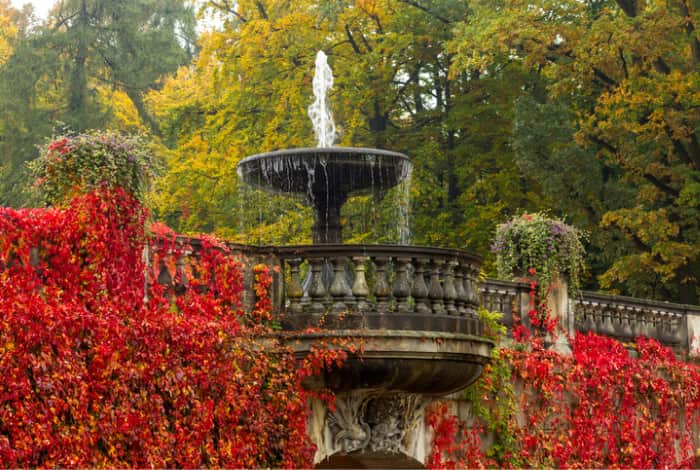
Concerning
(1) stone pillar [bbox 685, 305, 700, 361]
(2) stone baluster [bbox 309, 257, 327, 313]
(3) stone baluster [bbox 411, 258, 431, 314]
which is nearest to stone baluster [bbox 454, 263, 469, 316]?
(3) stone baluster [bbox 411, 258, 431, 314]

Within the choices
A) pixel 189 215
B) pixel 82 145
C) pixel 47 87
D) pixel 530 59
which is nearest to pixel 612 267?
pixel 530 59

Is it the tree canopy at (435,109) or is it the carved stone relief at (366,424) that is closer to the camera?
the carved stone relief at (366,424)

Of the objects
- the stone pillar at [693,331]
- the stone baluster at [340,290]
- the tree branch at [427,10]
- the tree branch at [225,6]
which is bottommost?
the stone pillar at [693,331]

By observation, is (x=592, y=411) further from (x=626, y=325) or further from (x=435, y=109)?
(x=435, y=109)

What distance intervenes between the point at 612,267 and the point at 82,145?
14.7m

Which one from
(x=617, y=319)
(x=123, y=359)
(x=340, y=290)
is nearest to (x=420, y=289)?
(x=340, y=290)

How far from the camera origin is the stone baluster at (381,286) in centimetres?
1137

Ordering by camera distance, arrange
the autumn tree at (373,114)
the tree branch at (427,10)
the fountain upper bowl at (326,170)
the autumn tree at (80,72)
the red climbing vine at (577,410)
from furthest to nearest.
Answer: the autumn tree at (80,72)
the tree branch at (427,10)
the autumn tree at (373,114)
the red climbing vine at (577,410)
the fountain upper bowl at (326,170)

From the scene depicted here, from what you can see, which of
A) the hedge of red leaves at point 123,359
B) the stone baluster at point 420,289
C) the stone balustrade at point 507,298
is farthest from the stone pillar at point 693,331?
the hedge of red leaves at point 123,359

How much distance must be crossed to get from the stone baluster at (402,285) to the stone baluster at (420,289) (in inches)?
3.3

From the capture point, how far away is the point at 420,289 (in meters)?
11.5

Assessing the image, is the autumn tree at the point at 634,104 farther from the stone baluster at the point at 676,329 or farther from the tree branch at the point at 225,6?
the tree branch at the point at 225,6

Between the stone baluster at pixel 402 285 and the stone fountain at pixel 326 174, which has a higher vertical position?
the stone fountain at pixel 326 174

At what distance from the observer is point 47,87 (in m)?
30.8
